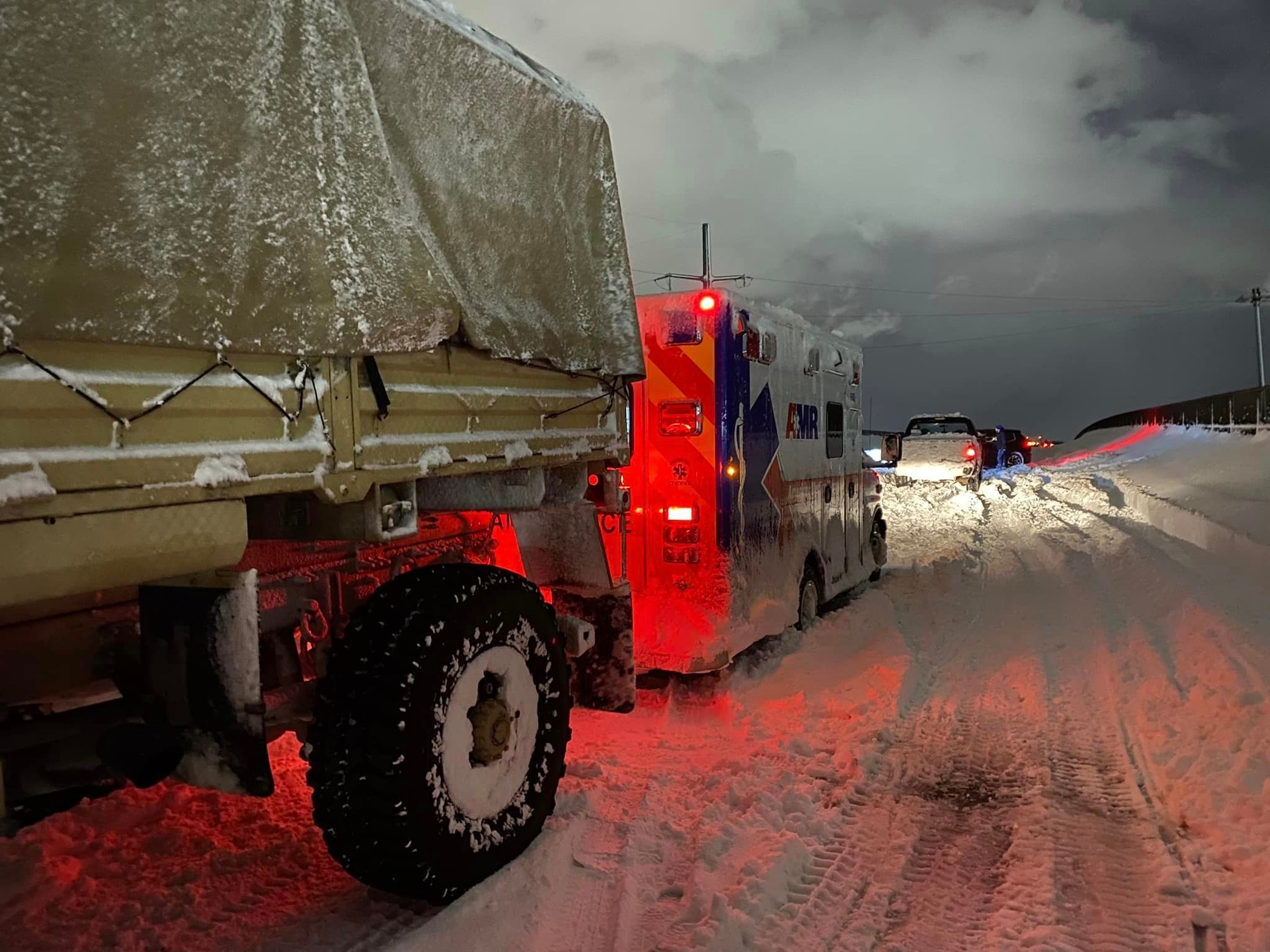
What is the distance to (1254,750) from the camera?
4.51 meters

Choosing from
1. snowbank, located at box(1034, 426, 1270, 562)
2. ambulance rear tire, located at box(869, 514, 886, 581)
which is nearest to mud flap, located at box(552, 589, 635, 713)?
ambulance rear tire, located at box(869, 514, 886, 581)

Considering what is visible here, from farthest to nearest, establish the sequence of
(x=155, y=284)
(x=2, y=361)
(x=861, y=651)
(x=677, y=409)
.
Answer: (x=861, y=651) → (x=677, y=409) → (x=155, y=284) → (x=2, y=361)

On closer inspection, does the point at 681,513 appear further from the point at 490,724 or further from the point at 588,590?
the point at 490,724

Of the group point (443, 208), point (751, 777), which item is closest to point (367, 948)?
point (751, 777)

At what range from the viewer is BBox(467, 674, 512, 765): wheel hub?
3.32 meters

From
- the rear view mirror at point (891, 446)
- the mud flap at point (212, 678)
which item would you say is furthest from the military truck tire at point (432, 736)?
the rear view mirror at point (891, 446)

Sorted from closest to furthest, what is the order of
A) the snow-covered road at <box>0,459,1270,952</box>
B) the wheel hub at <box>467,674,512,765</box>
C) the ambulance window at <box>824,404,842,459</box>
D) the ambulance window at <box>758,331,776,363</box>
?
the snow-covered road at <box>0,459,1270,952</box> → the wheel hub at <box>467,674,512,765</box> → the ambulance window at <box>758,331,776,363</box> → the ambulance window at <box>824,404,842,459</box>

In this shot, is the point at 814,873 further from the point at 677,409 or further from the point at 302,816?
the point at 677,409

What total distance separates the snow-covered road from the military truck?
0.45 meters

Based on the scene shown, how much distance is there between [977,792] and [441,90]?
414 cm

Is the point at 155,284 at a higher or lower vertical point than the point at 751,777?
higher

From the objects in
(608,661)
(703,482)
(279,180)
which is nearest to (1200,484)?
(703,482)

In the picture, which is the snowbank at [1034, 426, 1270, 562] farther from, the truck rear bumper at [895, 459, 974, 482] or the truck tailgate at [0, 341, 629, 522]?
the truck tailgate at [0, 341, 629, 522]

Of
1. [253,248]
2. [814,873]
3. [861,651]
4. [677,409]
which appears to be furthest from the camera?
[861,651]
